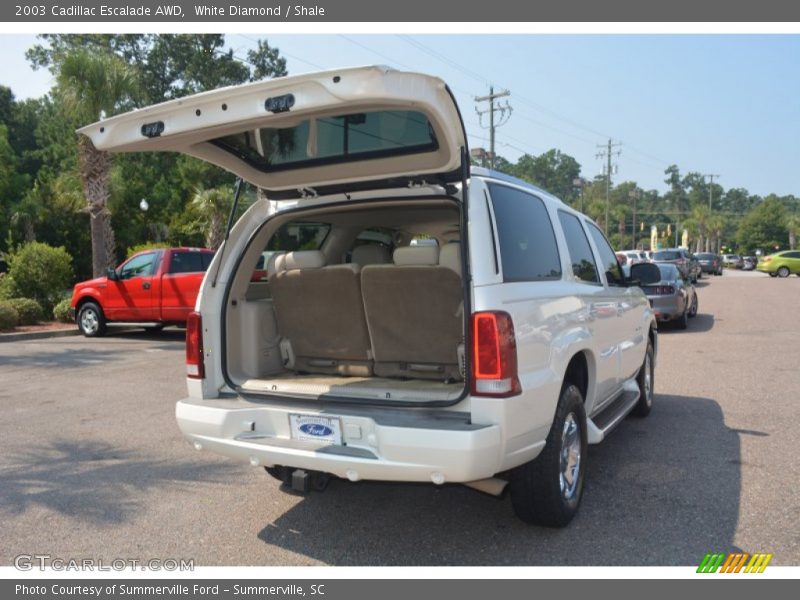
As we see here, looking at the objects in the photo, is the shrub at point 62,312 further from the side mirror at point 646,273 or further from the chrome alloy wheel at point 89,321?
the side mirror at point 646,273

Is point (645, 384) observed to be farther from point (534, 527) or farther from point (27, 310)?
point (27, 310)

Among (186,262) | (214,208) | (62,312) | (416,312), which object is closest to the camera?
(416,312)

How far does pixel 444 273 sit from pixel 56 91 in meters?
16.6

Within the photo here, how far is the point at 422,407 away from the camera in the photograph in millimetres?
3486

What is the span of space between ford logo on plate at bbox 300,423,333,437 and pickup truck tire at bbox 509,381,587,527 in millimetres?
1071

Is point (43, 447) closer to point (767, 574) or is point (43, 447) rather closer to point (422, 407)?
Result: point (422, 407)

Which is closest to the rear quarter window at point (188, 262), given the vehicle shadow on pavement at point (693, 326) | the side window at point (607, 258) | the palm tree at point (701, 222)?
the side window at point (607, 258)

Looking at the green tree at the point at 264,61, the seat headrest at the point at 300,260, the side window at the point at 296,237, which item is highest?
the green tree at the point at 264,61

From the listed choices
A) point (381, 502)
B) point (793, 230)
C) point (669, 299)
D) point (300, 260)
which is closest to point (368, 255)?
point (300, 260)

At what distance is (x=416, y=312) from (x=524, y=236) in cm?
83

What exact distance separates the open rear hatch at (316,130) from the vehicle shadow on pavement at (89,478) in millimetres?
2307

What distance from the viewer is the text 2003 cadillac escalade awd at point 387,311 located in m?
3.17

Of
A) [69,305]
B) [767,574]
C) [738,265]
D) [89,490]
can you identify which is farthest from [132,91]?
[738,265]

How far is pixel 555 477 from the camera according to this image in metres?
3.63
